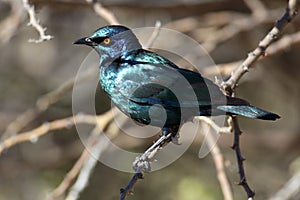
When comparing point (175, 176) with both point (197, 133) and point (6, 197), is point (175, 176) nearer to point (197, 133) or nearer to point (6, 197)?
point (197, 133)

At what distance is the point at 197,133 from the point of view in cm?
555

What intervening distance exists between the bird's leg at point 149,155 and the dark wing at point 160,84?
15 cm

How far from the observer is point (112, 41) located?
3322 mm

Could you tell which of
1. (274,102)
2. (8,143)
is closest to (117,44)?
(8,143)

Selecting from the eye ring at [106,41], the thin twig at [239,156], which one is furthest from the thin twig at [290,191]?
the eye ring at [106,41]

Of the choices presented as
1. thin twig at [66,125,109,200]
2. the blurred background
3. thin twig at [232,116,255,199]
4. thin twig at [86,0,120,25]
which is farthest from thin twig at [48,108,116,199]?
the blurred background

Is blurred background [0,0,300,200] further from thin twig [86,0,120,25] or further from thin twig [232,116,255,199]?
thin twig [232,116,255,199]

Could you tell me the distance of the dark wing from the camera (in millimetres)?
3172

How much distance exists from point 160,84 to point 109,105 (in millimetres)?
3074

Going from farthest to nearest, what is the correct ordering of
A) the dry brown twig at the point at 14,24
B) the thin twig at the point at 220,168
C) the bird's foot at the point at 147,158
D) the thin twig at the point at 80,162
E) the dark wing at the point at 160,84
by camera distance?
the dry brown twig at the point at 14,24, the thin twig at the point at 80,162, the thin twig at the point at 220,168, the dark wing at the point at 160,84, the bird's foot at the point at 147,158

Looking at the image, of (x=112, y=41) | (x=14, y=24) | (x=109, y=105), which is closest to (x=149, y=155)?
(x=112, y=41)

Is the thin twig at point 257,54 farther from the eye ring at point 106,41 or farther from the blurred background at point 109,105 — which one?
the blurred background at point 109,105

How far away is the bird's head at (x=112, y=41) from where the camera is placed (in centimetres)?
328

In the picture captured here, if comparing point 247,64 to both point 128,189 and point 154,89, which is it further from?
point 128,189
